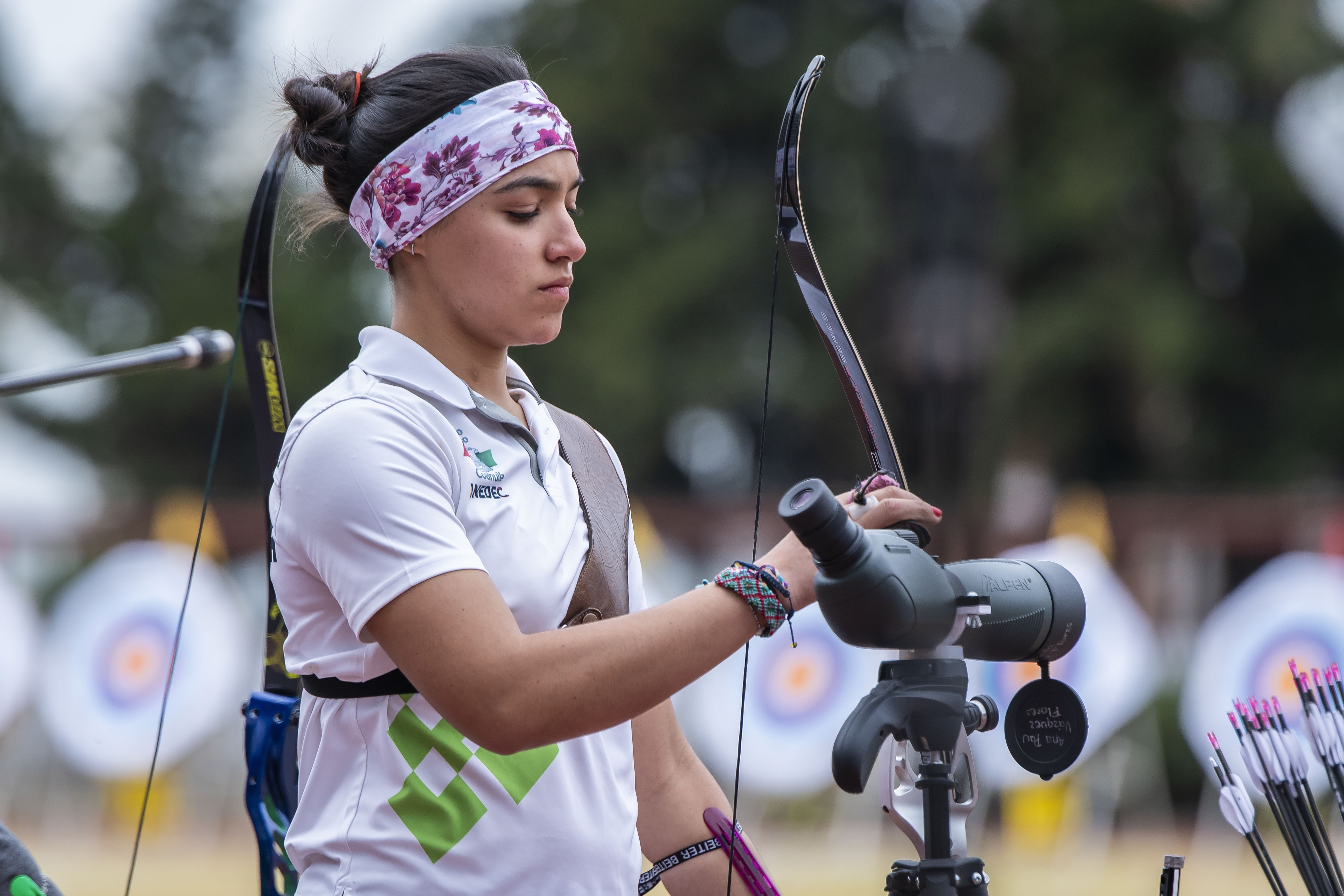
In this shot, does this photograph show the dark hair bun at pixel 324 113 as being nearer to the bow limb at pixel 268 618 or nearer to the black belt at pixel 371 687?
the bow limb at pixel 268 618

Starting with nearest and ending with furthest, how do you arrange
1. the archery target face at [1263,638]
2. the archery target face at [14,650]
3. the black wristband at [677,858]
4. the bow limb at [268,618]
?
the black wristband at [677,858] < the bow limb at [268,618] < the archery target face at [1263,638] < the archery target face at [14,650]

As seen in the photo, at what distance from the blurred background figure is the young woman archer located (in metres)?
6.17

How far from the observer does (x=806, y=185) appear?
40.5 ft

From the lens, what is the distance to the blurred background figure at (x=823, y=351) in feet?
25.7

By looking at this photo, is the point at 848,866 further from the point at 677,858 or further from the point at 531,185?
the point at 531,185

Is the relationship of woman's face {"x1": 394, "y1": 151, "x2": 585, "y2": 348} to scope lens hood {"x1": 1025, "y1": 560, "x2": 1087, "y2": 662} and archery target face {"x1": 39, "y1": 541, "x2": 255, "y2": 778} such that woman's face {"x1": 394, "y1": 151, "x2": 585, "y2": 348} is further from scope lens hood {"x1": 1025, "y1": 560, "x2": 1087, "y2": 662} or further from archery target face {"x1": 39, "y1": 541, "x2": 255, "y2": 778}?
archery target face {"x1": 39, "y1": 541, "x2": 255, "y2": 778}

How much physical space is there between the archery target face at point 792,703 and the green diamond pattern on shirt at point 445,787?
6074 mm

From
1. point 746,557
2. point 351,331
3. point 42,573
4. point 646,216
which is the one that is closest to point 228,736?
point 42,573

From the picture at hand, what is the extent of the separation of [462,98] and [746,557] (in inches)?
260

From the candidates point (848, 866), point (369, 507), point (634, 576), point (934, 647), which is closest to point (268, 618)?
→ point (634, 576)

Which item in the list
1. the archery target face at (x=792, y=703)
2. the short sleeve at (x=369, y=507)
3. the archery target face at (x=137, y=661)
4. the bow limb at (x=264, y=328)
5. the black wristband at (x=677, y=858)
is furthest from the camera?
the archery target face at (x=137, y=661)

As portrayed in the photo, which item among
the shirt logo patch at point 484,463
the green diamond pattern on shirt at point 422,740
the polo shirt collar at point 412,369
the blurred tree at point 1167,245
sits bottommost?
the green diamond pattern on shirt at point 422,740

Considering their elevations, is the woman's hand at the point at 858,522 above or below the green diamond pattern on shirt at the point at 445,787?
above

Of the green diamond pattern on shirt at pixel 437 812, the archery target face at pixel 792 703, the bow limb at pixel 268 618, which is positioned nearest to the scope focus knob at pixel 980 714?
the green diamond pattern on shirt at pixel 437 812
